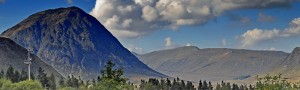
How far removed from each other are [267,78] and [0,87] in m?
108

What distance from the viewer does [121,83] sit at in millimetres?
79750

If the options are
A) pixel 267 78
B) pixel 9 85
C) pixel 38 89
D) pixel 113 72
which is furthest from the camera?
pixel 9 85

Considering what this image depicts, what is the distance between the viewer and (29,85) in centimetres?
17950

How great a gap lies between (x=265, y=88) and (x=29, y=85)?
8737cm

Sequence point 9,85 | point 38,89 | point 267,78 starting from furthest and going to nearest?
point 9,85
point 38,89
point 267,78

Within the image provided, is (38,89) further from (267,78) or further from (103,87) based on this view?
(103,87)

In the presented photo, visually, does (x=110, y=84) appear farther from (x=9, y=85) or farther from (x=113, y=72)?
(x=9, y=85)

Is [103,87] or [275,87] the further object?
[275,87]

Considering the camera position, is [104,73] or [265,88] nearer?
[104,73]

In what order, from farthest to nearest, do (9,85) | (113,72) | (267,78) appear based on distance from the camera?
(9,85) → (267,78) → (113,72)

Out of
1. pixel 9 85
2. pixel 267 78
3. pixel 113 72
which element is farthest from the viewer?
pixel 9 85

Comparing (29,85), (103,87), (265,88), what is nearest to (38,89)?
(29,85)

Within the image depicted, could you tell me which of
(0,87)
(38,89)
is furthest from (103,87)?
(0,87)

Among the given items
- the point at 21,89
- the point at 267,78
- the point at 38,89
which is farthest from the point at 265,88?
the point at 21,89
